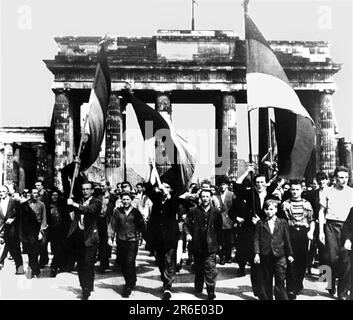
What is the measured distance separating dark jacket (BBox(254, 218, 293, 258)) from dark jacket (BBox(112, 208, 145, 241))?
7.43 feet

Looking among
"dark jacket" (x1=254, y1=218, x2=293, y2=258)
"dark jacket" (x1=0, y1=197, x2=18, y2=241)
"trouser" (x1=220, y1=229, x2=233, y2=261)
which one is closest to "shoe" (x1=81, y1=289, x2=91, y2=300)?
"dark jacket" (x1=254, y1=218, x2=293, y2=258)

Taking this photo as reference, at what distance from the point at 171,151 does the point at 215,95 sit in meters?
22.3

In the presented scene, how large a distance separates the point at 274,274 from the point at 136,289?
2.78 m

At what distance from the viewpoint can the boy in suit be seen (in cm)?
845

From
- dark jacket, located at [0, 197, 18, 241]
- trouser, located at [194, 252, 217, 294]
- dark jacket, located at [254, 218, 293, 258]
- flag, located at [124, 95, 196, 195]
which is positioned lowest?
trouser, located at [194, 252, 217, 294]

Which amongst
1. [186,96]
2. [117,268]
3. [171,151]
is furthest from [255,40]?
[186,96]

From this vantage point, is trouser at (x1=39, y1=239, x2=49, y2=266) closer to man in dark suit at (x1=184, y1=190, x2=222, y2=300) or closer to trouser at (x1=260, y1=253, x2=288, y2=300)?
man in dark suit at (x1=184, y1=190, x2=222, y2=300)

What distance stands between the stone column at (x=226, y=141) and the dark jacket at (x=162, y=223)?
19759 mm

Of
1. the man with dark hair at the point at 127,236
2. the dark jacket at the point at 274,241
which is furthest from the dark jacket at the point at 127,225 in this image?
the dark jacket at the point at 274,241

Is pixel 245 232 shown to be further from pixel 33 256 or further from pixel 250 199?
pixel 33 256

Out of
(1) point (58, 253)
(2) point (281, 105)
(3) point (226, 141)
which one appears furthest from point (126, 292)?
(3) point (226, 141)

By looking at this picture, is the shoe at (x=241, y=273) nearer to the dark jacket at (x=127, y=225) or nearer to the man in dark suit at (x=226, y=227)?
the man in dark suit at (x=226, y=227)

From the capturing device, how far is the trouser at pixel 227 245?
13500 millimetres

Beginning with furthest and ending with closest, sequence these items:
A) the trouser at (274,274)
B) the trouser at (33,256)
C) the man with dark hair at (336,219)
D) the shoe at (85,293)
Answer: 1. the trouser at (33,256)
2. the man with dark hair at (336,219)
3. the shoe at (85,293)
4. the trouser at (274,274)
